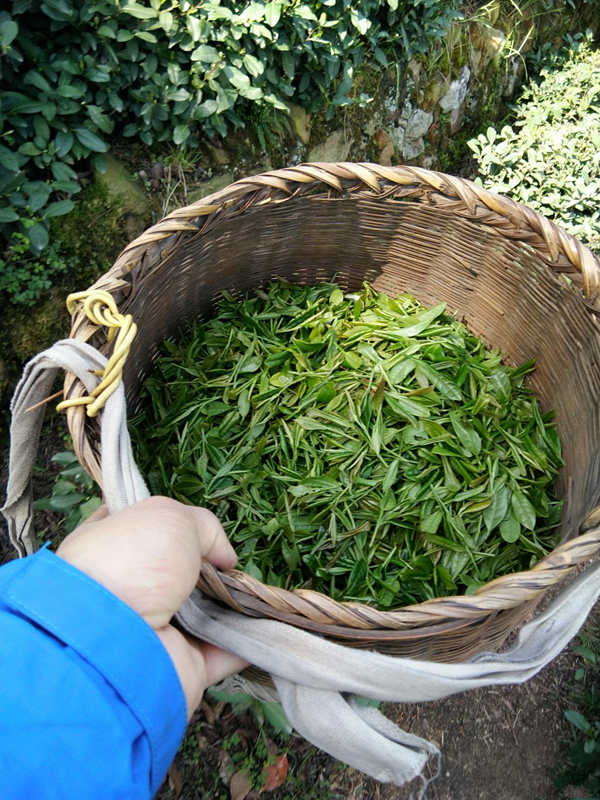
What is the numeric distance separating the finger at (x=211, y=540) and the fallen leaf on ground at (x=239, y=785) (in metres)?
0.74

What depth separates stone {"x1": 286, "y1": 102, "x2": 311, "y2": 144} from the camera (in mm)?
1851

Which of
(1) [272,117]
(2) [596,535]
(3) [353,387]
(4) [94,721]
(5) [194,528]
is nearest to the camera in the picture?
(4) [94,721]

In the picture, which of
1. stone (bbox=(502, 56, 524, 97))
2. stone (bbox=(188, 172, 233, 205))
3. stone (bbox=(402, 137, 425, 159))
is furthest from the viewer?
stone (bbox=(502, 56, 524, 97))

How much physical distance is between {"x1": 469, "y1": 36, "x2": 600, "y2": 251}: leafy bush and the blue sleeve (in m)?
2.02

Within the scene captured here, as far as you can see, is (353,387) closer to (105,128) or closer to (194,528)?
(194,528)

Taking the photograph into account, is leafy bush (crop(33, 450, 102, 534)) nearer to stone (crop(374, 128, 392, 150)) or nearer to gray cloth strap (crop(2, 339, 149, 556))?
gray cloth strap (crop(2, 339, 149, 556))

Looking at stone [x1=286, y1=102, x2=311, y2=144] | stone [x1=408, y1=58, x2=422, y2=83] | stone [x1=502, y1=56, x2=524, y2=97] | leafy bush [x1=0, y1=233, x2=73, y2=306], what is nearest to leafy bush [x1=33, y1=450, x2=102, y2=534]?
leafy bush [x1=0, y1=233, x2=73, y2=306]

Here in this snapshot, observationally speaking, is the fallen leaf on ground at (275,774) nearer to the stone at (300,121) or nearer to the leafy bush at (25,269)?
the leafy bush at (25,269)

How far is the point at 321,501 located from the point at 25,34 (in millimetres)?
1277

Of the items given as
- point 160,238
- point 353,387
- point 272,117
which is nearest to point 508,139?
point 272,117

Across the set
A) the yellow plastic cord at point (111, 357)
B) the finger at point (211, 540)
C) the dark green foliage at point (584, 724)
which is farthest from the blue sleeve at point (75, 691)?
the dark green foliage at point (584, 724)

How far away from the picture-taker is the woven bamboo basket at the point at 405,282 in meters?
0.79

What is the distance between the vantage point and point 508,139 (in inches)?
87.1

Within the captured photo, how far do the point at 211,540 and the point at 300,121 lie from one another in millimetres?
1597
